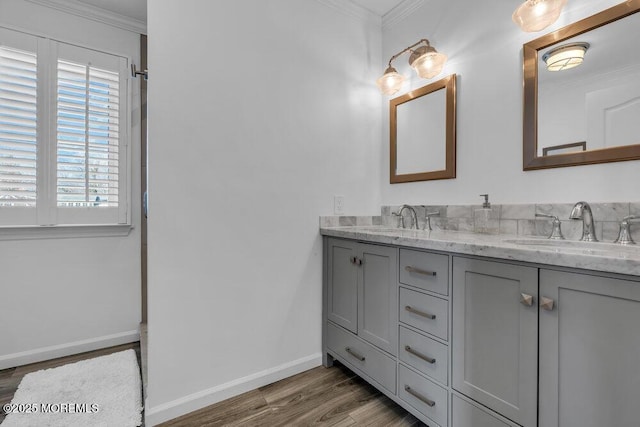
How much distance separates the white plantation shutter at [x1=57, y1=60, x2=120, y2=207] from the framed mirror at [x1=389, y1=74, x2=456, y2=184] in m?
2.20

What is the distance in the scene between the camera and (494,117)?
1635 millimetres

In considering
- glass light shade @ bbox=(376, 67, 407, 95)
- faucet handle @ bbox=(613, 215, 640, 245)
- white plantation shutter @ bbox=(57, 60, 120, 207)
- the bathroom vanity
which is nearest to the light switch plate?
the bathroom vanity

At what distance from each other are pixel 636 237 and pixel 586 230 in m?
0.15

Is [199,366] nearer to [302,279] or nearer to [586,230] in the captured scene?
[302,279]

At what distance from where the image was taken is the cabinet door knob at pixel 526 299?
975 mm

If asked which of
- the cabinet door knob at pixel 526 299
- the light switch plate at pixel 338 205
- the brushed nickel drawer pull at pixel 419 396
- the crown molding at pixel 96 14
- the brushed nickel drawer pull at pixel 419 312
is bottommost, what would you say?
the brushed nickel drawer pull at pixel 419 396

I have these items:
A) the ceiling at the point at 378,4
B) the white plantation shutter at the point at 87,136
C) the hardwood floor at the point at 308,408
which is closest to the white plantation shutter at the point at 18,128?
the white plantation shutter at the point at 87,136

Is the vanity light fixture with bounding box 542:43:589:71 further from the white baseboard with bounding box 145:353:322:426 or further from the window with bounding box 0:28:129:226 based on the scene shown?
the window with bounding box 0:28:129:226

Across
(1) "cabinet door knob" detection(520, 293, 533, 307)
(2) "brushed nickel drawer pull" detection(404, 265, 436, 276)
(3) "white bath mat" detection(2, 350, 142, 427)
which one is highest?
(2) "brushed nickel drawer pull" detection(404, 265, 436, 276)

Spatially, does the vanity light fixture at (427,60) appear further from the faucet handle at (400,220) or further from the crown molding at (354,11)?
the faucet handle at (400,220)

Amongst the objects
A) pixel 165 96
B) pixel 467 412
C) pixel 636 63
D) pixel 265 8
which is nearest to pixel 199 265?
pixel 165 96

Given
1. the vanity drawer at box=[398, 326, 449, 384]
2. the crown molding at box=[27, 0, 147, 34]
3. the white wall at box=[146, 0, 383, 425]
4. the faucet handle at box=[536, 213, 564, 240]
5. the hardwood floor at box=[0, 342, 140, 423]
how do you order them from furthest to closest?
the crown molding at box=[27, 0, 147, 34], the hardwood floor at box=[0, 342, 140, 423], the white wall at box=[146, 0, 383, 425], the faucet handle at box=[536, 213, 564, 240], the vanity drawer at box=[398, 326, 449, 384]

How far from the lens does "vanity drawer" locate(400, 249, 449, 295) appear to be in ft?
4.11

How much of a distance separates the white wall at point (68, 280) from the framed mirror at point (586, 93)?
2774mm
